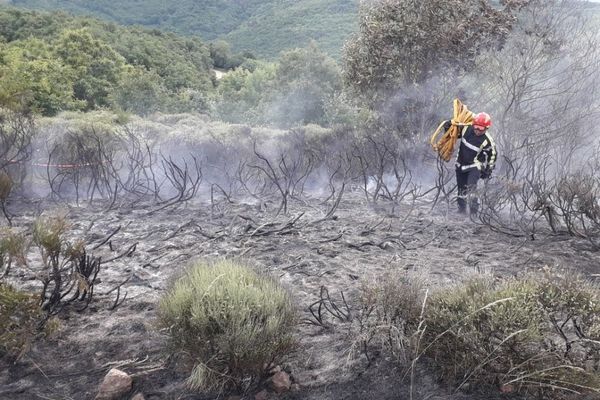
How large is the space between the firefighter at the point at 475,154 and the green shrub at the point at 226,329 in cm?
514

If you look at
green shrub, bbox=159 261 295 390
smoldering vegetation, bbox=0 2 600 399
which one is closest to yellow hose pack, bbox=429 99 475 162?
smoldering vegetation, bbox=0 2 600 399

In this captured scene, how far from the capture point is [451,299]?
3.28 m

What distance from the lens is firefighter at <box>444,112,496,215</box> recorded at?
7562mm

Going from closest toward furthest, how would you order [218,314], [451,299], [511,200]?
[218,314] < [451,299] < [511,200]

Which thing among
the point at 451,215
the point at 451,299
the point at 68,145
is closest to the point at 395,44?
the point at 451,215

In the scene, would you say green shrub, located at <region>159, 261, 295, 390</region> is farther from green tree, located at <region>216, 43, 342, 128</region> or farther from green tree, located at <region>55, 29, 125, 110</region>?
green tree, located at <region>55, 29, 125, 110</region>

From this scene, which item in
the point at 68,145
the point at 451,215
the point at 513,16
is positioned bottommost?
the point at 451,215

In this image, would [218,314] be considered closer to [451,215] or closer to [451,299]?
[451,299]

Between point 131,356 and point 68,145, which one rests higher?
point 68,145

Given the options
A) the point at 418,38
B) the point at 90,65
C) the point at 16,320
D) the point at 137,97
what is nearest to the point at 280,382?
the point at 16,320

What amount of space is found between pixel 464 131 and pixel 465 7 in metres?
3.97

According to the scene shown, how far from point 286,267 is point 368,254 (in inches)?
41.8

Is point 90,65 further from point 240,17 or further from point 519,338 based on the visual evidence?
point 240,17

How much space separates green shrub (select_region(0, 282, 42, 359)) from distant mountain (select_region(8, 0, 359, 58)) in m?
43.8
